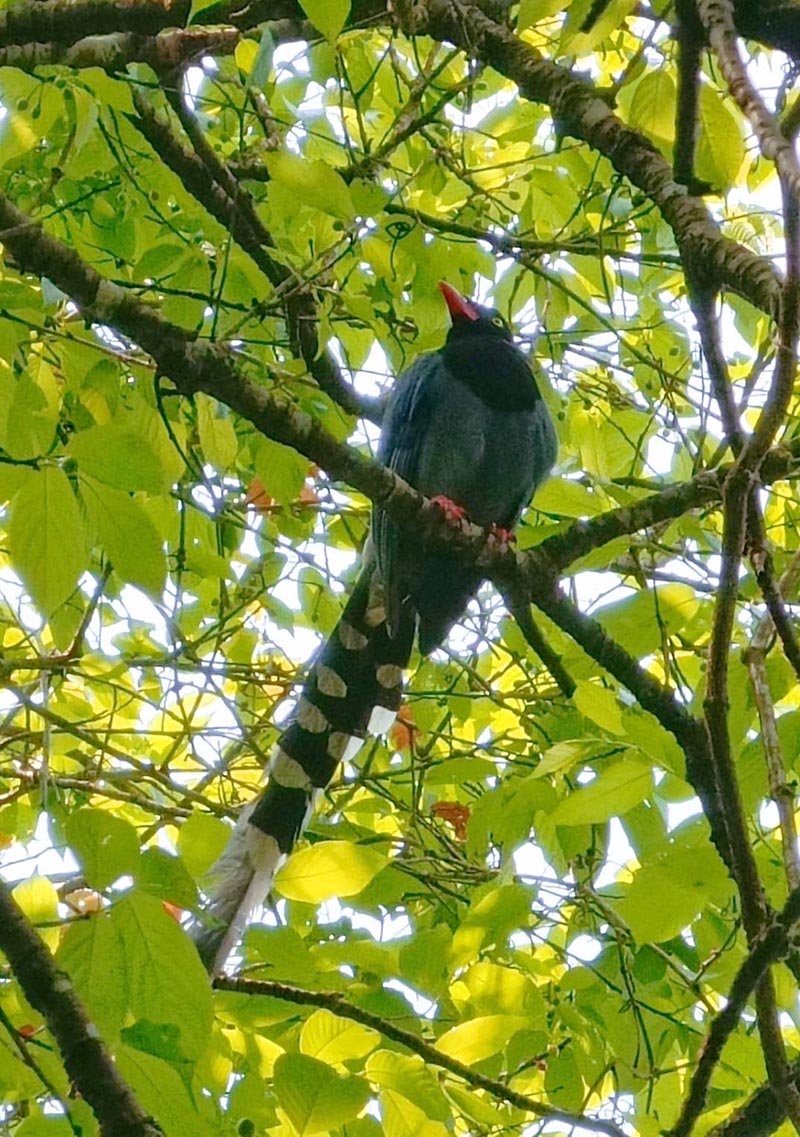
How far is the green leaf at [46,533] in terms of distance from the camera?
6.27ft

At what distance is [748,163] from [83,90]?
2255 mm

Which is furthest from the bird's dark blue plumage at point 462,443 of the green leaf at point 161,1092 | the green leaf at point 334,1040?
the green leaf at point 161,1092

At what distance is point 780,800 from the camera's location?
207 centimetres

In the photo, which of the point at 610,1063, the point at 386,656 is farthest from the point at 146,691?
the point at 610,1063

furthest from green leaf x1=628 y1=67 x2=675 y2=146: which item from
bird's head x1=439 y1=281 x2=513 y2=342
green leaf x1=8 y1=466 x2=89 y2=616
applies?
bird's head x1=439 y1=281 x2=513 y2=342

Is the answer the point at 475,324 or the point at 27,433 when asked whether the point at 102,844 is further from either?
the point at 475,324

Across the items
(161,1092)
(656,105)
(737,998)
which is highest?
(656,105)

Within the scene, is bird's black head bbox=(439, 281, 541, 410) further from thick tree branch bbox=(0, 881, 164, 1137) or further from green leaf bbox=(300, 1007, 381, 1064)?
thick tree branch bbox=(0, 881, 164, 1137)

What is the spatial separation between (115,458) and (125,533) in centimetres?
12

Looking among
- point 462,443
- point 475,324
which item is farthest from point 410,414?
point 475,324

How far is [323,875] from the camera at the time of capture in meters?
2.32

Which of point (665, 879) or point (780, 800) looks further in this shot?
point (665, 879)

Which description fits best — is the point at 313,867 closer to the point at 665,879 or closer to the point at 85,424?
the point at 665,879

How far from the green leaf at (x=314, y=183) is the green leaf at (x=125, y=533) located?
61 cm
